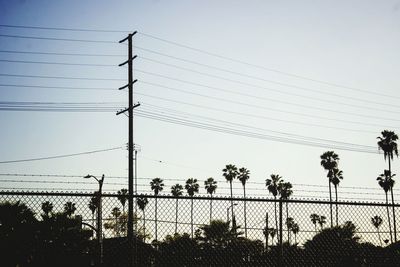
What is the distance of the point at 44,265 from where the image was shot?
277 inches

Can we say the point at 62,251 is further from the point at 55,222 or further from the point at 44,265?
the point at 55,222

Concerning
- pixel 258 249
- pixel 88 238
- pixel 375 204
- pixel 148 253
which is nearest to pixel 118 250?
pixel 148 253

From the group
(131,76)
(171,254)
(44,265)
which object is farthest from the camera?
(131,76)

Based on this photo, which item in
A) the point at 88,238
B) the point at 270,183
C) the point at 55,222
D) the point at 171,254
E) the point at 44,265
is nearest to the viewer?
the point at 44,265

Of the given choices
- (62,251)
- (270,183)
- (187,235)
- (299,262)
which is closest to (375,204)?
(299,262)

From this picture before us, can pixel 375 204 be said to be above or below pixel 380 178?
below

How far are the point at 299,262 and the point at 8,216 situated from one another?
Answer: 1324 cm

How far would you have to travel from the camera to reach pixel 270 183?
73.8m

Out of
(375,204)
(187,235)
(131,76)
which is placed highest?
(131,76)

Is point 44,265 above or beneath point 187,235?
beneath

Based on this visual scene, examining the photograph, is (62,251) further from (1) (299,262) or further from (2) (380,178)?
(2) (380,178)

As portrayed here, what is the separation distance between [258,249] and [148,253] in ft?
8.76

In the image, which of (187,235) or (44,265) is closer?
(44,265)

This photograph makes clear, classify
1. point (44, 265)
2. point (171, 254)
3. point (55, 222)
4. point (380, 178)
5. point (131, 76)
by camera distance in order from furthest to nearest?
point (380, 178) < point (131, 76) < point (55, 222) < point (171, 254) < point (44, 265)
